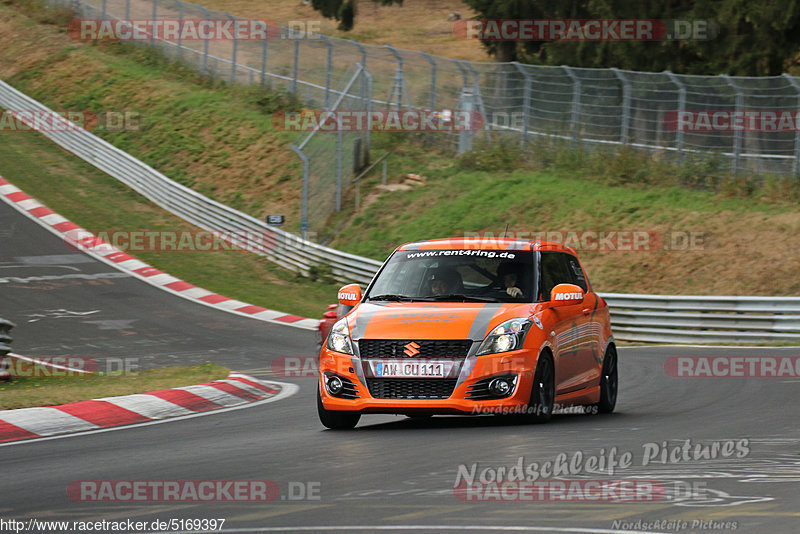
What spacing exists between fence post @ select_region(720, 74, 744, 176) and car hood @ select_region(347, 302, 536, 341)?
744 inches

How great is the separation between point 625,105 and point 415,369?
22008mm

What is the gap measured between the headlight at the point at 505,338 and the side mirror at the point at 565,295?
0.73 m

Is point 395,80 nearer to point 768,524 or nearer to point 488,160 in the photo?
point 488,160

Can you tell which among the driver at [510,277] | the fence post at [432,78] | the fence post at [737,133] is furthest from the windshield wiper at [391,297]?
the fence post at [432,78]

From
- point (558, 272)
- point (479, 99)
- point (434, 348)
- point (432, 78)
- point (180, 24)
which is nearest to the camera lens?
point (434, 348)

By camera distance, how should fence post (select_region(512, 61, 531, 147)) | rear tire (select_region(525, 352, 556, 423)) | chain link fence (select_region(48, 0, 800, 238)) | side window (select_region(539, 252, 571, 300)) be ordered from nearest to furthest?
rear tire (select_region(525, 352, 556, 423)) → side window (select_region(539, 252, 571, 300)) → chain link fence (select_region(48, 0, 800, 238)) → fence post (select_region(512, 61, 531, 147))

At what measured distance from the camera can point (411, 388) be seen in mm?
9477

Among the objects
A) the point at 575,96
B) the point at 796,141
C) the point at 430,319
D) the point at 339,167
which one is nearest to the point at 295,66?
the point at 339,167

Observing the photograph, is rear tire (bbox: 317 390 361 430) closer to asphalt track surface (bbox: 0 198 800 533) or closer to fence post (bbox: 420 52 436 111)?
asphalt track surface (bbox: 0 198 800 533)

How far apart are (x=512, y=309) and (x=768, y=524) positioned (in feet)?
14.2

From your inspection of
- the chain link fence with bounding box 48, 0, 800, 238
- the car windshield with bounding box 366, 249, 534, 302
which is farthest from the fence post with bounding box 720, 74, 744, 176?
the car windshield with bounding box 366, 249, 534, 302

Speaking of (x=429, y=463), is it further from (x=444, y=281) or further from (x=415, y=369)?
(x=444, y=281)

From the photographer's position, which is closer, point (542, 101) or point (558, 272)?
point (558, 272)

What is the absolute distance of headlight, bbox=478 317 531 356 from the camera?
949cm
